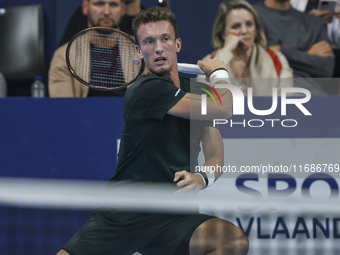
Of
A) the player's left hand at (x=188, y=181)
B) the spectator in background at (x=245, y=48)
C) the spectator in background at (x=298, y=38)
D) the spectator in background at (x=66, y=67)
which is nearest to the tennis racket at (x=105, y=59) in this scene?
the spectator in background at (x=66, y=67)

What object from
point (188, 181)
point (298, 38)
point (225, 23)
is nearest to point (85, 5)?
point (225, 23)

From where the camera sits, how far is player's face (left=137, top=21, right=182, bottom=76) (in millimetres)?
2031

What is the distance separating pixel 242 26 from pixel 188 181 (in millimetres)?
1926

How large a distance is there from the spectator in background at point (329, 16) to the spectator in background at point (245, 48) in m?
0.48

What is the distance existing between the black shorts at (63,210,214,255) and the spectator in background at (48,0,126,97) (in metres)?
1.61

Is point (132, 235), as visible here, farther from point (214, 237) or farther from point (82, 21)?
point (82, 21)

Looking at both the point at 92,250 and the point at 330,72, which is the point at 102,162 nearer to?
the point at 92,250

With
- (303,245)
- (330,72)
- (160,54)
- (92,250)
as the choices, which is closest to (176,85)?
(160,54)

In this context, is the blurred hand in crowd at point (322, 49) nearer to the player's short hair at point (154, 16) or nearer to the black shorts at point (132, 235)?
the player's short hair at point (154, 16)

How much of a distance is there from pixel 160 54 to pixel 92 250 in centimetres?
92

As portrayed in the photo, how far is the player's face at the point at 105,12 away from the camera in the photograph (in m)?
3.61

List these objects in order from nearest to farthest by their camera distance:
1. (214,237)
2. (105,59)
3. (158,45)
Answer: (214,237)
(158,45)
(105,59)

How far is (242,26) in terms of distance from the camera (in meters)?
3.53

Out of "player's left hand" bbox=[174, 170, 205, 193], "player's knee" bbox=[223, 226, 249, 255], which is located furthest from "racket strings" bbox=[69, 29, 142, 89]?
"player's knee" bbox=[223, 226, 249, 255]
